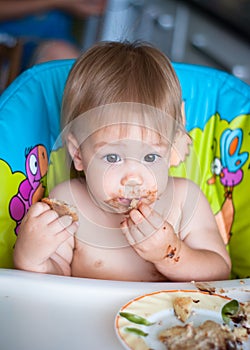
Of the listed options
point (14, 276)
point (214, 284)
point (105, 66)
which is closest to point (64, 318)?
point (14, 276)

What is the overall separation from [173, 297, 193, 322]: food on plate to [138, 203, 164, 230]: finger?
0.13 m

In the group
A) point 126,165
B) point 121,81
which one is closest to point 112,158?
point 126,165

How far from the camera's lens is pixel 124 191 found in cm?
79

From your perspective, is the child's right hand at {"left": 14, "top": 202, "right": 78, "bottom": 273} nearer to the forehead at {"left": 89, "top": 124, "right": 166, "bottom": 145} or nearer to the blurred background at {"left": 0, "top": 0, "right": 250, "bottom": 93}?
the forehead at {"left": 89, "top": 124, "right": 166, "bottom": 145}

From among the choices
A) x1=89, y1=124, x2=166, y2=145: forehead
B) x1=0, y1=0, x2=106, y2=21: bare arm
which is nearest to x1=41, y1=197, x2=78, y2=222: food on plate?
x1=89, y1=124, x2=166, y2=145: forehead

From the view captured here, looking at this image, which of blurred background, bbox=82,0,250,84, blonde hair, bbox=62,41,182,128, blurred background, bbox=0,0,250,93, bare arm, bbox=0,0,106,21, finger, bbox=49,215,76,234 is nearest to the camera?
finger, bbox=49,215,76,234

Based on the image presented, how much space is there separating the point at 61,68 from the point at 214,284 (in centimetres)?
60

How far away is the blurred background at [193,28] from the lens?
8.50 ft

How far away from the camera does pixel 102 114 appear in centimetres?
83

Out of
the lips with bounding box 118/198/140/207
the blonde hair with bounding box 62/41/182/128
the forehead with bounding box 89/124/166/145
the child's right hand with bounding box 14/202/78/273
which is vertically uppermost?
the blonde hair with bounding box 62/41/182/128

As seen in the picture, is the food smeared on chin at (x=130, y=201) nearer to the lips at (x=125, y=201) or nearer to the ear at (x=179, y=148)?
the lips at (x=125, y=201)

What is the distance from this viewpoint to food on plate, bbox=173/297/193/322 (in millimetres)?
653

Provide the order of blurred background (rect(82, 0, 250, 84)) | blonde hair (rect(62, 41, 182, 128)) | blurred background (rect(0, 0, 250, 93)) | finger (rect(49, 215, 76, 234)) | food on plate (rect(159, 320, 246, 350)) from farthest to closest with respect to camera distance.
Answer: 1. blurred background (rect(82, 0, 250, 84))
2. blurred background (rect(0, 0, 250, 93))
3. blonde hair (rect(62, 41, 182, 128))
4. finger (rect(49, 215, 76, 234))
5. food on plate (rect(159, 320, 246, 350))

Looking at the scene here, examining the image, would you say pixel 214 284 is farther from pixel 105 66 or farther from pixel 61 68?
pixel 61 68
